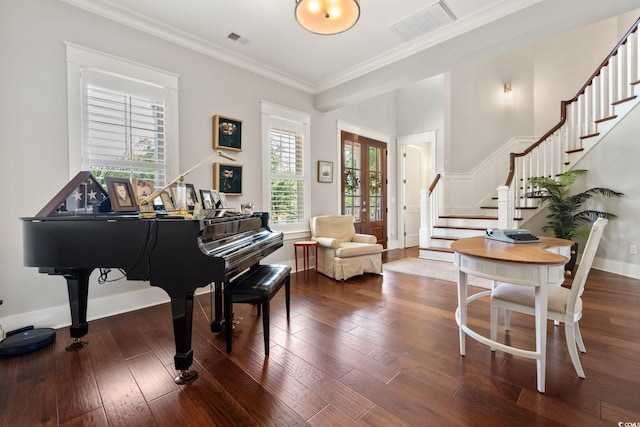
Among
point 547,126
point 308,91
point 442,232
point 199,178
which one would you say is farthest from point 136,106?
point 547,126

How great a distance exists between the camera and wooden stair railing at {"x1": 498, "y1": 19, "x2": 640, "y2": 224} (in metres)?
3.84

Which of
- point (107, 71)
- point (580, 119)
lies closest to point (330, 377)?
point (107, 71)

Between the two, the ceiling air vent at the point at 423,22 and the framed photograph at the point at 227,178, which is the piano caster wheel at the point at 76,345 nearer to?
the framed photograph at the point at 227,178

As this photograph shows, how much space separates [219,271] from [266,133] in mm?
2818

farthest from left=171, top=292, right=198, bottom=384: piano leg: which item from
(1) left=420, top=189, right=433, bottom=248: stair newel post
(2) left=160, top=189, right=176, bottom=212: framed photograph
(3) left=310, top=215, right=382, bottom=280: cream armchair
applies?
(1) left=420, top=189, right=433, bottom=248: stair newel post

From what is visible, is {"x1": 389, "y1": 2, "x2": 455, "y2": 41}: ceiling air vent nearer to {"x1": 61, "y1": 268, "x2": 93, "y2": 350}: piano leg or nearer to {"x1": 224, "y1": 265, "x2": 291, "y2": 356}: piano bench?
{"x1": 224, "y1": 265, "x2": 291, "y2": 356}: piano bench

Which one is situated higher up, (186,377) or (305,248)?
(305,248)

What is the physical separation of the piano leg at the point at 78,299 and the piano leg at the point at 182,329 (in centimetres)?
87

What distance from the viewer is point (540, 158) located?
15.9 feet

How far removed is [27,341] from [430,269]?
4.61 metres

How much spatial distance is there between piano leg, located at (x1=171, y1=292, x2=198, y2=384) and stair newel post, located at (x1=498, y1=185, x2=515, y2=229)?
15.3 ft

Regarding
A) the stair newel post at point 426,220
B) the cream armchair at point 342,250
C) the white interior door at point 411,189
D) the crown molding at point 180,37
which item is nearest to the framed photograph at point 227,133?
the crown molding at point 180,37

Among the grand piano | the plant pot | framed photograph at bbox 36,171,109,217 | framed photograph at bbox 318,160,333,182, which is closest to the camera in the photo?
the grand piano

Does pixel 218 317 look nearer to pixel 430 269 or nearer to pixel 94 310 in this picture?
pixel 94 310
